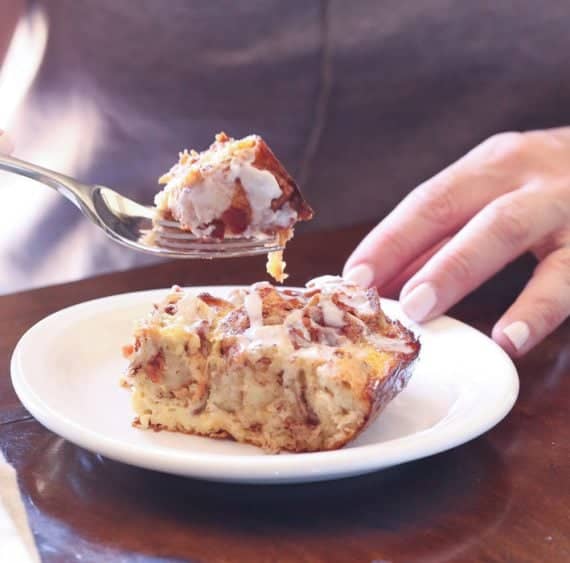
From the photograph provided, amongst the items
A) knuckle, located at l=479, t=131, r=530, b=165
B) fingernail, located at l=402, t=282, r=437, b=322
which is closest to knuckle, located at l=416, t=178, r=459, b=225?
knuckle, located at l=479, t=131, r=530, b=165

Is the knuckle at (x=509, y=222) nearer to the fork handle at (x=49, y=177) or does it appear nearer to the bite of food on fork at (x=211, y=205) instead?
the bite of food on fork at (x=211, y=205)

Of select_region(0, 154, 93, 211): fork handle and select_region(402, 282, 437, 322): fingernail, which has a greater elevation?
select_region(0, 154, 93, 211): fork handle

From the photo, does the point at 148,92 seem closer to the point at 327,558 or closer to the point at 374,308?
the point at 374,308

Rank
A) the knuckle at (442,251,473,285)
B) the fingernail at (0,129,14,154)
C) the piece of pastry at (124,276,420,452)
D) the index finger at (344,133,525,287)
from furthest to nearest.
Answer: the index finger at (344,133,525,287), the knuckle at (442,251,473,285), the fingernail at (0,129,14,154), the piece of pastry at (124,276,420,452)

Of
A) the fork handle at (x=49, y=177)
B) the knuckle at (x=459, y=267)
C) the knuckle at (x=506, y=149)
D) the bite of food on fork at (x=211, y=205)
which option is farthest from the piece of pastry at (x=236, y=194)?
the knuckle at (x=506, y=149)

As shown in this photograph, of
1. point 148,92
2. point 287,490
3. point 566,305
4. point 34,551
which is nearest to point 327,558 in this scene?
point 287,490

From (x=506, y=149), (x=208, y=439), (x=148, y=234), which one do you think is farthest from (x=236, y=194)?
(x=506, y=149)

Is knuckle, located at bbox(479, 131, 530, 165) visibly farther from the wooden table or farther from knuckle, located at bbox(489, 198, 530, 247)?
the wooden table

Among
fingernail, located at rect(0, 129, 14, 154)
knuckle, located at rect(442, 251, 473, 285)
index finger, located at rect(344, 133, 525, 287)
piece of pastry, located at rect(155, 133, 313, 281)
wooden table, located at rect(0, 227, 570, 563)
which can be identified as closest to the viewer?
wooden table, located at rect(0, 227, 570, 563)
